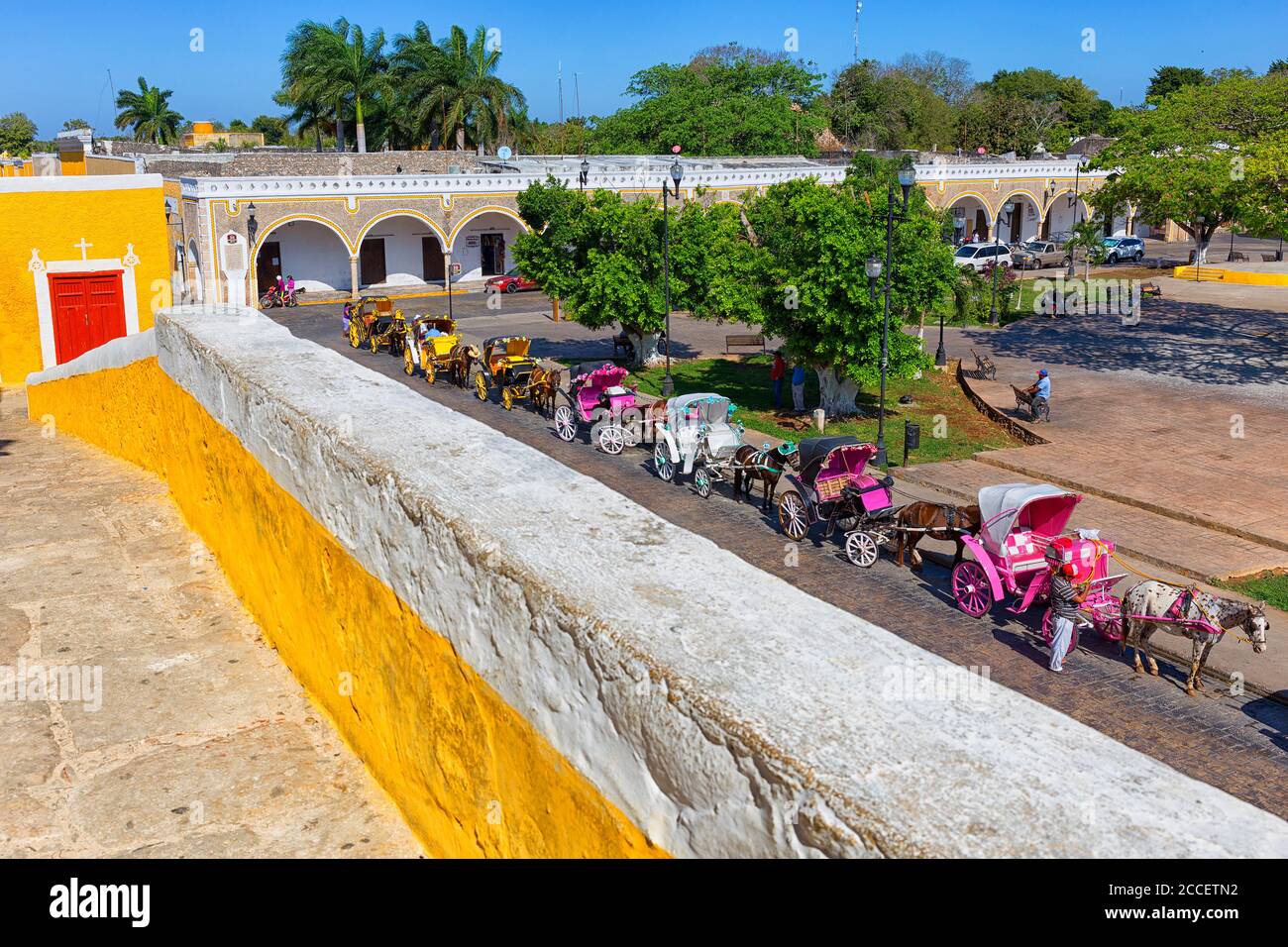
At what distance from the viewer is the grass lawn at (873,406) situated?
21.5m

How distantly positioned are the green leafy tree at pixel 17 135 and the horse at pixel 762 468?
A: 7784 centimetres

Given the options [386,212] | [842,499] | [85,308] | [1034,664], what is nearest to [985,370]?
[842,499]

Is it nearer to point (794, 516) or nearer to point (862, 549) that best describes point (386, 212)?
point (794, 516)

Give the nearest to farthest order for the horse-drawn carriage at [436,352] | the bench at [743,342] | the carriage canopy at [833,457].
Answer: the carriage canopy at [833,457]
the horse-drawn carriage at [436,352]
the bench at [743,342]

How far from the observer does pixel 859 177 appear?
24875 millimetres

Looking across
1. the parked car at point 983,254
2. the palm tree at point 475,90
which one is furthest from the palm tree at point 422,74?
the parked car at point 983,254

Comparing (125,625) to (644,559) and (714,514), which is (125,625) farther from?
(714,514)

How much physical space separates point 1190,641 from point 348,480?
979 centimetres

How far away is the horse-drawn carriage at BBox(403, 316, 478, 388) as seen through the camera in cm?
2611

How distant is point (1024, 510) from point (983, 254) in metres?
39.5

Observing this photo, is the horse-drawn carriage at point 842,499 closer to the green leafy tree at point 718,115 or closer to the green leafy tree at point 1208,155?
the green leafy tree at point 1208,155

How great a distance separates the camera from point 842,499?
15312 mm

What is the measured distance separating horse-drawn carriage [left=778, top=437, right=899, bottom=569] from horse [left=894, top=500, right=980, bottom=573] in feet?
0.92
